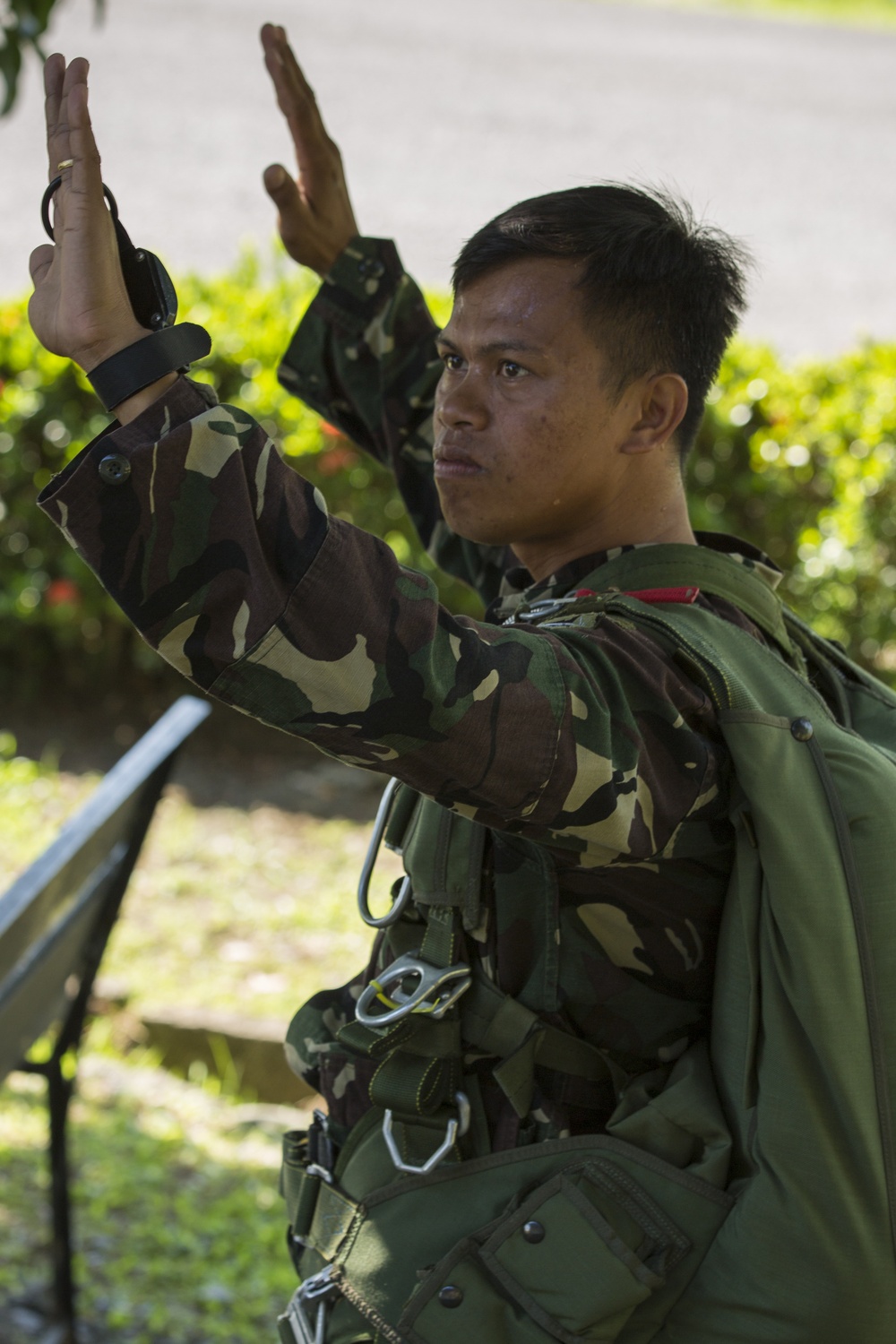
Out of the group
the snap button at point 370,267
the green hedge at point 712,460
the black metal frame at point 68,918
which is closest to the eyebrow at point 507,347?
the snap button at point 370,267

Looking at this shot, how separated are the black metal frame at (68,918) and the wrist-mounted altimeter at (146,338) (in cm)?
118

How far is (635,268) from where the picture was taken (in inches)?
60.4

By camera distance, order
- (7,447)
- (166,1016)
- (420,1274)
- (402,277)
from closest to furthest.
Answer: (420,1274)
(402,277)
(166,1016)
(7,447)

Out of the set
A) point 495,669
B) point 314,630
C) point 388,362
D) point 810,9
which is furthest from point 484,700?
point 810,9

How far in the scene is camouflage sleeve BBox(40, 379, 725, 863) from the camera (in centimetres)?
112

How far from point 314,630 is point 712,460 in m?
3.91

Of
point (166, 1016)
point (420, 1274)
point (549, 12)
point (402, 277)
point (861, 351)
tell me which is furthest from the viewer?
point (549, 12)

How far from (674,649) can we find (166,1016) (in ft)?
8.98

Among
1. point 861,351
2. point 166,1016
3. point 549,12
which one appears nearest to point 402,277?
point 166,1016

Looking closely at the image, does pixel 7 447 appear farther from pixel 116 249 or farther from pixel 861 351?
pixel 116 249

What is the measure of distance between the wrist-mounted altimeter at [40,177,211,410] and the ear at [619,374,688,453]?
551 mm

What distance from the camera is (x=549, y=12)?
13.3 m

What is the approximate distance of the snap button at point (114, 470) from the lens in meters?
1.12

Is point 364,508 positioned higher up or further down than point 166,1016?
higher up
